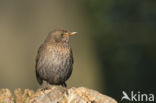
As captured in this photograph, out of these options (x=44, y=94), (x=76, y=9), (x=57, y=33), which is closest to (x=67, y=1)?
(x=76, y=9)

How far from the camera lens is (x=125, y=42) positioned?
18.8 m

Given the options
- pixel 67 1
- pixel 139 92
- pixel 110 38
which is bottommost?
pixel 139 92

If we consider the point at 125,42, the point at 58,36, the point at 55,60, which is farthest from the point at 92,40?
the point at 55,60

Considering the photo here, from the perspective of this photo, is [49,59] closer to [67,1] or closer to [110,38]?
[67,1]

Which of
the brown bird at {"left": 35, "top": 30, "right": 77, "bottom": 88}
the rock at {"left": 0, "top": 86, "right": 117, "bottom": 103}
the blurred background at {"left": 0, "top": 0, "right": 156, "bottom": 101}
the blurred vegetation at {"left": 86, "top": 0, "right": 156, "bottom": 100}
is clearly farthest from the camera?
the blurred vegetation at {"left": 86, "top": 0, "right": 156, "bottom": 100}

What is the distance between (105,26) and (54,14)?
286 centimetres

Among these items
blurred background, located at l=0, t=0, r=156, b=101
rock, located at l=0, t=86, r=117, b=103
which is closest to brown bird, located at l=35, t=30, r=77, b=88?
rock, located at l=0, t=86, r=117, b=103

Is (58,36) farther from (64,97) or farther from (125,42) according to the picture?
(125,42)

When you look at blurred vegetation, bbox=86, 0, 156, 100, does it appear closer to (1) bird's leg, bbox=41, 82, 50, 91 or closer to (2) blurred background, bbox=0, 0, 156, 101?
(2) blurred background, bbox=0, 0, 156, 101

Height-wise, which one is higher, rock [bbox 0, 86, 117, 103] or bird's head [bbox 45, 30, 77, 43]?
bird's head [bbox 45, 30, 77, 43]

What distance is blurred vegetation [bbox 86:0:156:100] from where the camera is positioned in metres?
18.0

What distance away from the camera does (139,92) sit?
17.0m

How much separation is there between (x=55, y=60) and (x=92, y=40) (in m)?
6.77

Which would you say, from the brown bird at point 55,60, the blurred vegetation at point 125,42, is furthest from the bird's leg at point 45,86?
the blurred vegetation at point 125,42
